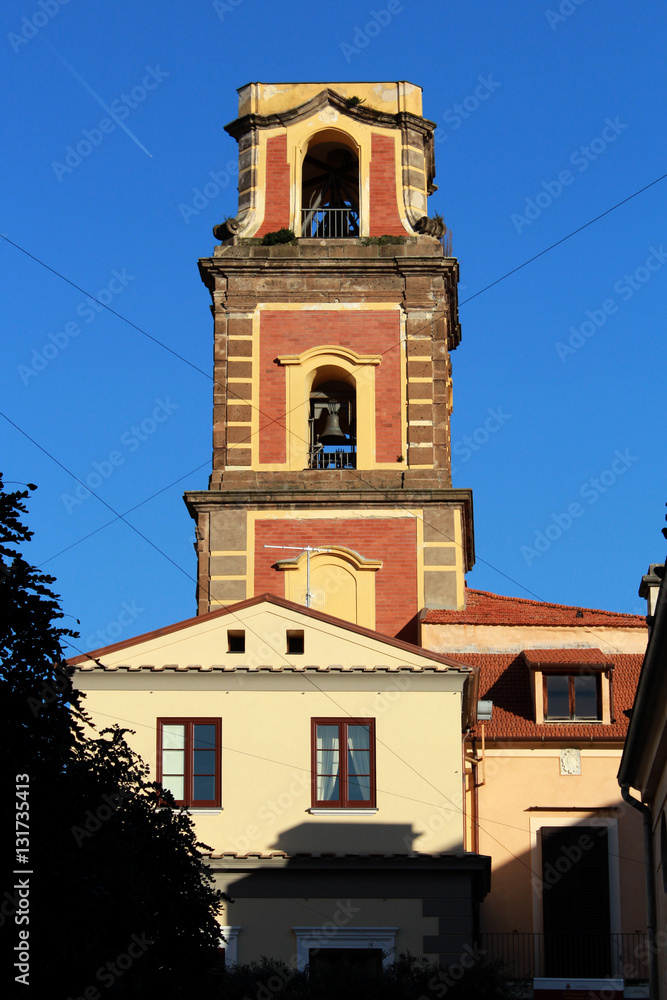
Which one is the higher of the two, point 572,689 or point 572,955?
point 572,689

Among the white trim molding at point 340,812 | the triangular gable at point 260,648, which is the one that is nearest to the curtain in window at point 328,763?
the white trim molding at point 340,812

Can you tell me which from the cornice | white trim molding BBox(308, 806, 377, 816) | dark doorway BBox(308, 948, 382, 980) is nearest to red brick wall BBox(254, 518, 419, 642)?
white trim molding BBox(308, 806, 377, 816)

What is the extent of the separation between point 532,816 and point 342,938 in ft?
20.8

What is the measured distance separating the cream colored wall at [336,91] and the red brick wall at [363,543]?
10.8m

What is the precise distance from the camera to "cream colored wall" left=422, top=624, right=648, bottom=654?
3388cm

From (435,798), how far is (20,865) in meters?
12.3

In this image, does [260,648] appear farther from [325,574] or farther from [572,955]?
[325,574]

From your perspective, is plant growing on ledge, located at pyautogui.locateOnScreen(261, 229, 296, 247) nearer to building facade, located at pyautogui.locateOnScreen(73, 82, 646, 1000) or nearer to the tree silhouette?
building facade, located at pyautogui.locateOnScreen(73, 82, 646, 1000)

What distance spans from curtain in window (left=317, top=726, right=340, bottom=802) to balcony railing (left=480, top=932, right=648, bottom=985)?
14.3ft

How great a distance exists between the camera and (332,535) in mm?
35750

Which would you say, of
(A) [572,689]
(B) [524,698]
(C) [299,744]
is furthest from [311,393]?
(C) [299,744]

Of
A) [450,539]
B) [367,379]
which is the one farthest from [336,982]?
[367,379]

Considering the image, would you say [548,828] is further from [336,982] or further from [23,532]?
[23,532]

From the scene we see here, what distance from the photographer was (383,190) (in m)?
39.4
